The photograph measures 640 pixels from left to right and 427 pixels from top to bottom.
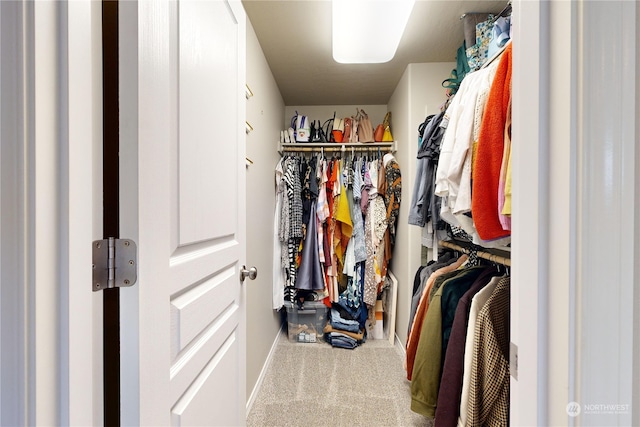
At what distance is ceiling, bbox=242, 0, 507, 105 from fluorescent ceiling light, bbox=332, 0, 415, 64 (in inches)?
6.7

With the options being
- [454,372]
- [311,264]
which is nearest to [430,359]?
[454,372]

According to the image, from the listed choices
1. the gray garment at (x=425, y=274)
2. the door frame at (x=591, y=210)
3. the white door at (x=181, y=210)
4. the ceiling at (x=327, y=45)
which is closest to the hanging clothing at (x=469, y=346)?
the gray garment at (x=425, y=274)

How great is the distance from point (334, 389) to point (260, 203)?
132cm

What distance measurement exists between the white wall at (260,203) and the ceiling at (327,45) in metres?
0.12

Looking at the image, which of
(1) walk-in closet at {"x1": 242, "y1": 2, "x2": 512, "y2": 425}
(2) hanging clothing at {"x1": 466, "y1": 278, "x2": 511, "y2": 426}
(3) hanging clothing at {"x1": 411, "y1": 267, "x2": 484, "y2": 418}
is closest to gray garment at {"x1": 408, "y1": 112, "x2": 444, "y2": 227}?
(1) walk-in closet at {"x1": 242, "y1": 2, "x2": 512, "y2": 425}

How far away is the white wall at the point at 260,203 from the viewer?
1683 mm

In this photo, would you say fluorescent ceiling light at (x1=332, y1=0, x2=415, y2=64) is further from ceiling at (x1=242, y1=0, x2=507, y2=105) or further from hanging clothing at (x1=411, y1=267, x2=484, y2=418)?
hanging clothing at (x1=411, y1=267, x2=484, y2=418)

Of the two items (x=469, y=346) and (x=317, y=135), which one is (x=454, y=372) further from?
(x=317, y=135)

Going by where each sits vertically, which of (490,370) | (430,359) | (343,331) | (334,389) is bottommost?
(334,389)

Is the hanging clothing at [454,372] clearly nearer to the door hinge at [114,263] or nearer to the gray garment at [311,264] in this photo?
the door hinge at [114,263]

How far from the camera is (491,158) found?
958 millimetres

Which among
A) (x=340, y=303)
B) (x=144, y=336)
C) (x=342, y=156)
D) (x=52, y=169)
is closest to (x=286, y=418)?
(x=340, y=303)

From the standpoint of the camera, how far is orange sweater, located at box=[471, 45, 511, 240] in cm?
94

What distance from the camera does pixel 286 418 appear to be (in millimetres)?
1600
